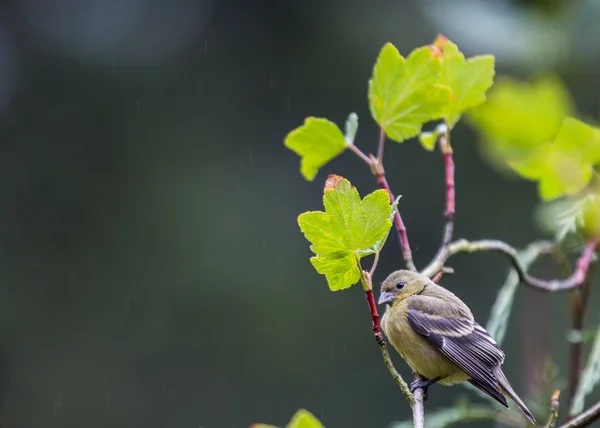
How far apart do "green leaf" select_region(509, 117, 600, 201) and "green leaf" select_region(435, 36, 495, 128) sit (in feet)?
1.51

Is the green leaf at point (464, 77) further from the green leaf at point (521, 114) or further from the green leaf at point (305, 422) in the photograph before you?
the green leaf at point (305, 422)

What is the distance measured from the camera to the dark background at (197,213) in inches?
346

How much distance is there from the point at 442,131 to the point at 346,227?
58 centimetres

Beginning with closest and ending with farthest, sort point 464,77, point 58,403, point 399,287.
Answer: point 464,77, point 399,287, point 58,403

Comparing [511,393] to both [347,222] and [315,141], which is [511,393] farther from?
[347,222]

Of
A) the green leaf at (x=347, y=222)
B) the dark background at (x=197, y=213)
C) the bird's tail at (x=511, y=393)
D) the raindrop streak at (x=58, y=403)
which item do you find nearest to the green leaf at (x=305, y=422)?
the green leaf at (x=347, y=222)

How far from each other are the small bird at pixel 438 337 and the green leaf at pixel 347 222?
0.93 m

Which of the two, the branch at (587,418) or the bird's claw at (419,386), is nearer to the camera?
the branch at (587,418)

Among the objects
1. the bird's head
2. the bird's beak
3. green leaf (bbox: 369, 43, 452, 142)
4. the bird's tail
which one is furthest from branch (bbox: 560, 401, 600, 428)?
the bird's beak

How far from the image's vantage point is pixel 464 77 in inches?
56.7

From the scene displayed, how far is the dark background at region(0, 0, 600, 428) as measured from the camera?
8.79 m

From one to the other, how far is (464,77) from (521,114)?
807 millimetres

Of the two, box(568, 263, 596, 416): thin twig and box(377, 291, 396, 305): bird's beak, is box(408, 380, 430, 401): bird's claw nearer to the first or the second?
box(568, 263, 596, 416): thin twig

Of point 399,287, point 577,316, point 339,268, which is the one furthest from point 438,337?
point 339,268
